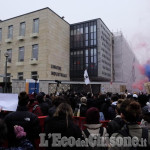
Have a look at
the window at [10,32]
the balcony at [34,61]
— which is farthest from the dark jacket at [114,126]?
the window at [10,32]

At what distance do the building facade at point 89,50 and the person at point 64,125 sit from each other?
2834 cm

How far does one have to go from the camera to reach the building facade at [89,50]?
1243 inches

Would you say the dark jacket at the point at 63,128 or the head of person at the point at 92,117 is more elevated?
the head of person at the point at 92,117

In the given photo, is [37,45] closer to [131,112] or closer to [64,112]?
[64,112]

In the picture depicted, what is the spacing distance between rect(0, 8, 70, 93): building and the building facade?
1.39m

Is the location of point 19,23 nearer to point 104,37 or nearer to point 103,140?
point 104,37

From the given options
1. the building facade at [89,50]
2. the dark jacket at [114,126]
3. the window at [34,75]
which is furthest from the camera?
the building facade at [89,50]

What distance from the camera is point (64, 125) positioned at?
2.74 m

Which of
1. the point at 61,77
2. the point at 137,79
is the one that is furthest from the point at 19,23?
the point at 137,79

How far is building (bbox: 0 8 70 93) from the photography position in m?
28.5

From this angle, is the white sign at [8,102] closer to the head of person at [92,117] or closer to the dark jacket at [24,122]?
the dark jacket at [24,122]

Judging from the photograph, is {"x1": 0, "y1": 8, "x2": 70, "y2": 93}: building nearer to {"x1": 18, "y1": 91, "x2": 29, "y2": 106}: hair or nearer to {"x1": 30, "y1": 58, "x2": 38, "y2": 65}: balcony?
{"x1": 30, "y1": 58, "x2": 38, "y2": 65}: balcony

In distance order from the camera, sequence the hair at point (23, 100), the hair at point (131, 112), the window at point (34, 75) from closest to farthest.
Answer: the hair at point (131, 112) < the hair at point (23, 100) < the window at point (34, 75)

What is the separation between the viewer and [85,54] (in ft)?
108
